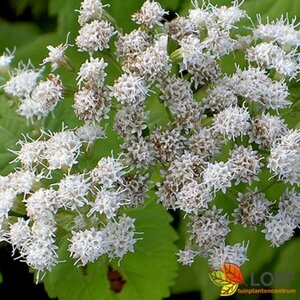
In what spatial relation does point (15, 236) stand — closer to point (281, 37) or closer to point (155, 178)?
point (155, 178)

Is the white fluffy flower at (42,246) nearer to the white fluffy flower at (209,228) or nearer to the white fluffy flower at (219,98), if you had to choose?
the white fluffy flower at (209,228)

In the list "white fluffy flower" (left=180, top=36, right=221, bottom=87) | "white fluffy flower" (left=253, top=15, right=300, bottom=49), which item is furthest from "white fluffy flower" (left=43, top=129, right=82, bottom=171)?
"white fluffy flower" (left=253, top=15, right=300, bottom=49)

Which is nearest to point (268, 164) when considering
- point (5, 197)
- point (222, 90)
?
point (222, 90)

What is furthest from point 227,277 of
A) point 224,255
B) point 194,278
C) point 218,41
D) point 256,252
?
point 218,41

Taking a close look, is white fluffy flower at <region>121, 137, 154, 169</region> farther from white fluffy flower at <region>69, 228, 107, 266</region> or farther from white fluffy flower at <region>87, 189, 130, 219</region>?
white fluffy flower at <region>69, 228, 107, 266</region>

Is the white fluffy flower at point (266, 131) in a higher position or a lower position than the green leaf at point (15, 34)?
lower

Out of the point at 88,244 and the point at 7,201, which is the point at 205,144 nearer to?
the point at 88,244

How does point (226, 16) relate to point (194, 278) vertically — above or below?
above

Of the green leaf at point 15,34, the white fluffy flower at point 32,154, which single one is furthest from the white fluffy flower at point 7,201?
the green leaf at point 15,34
